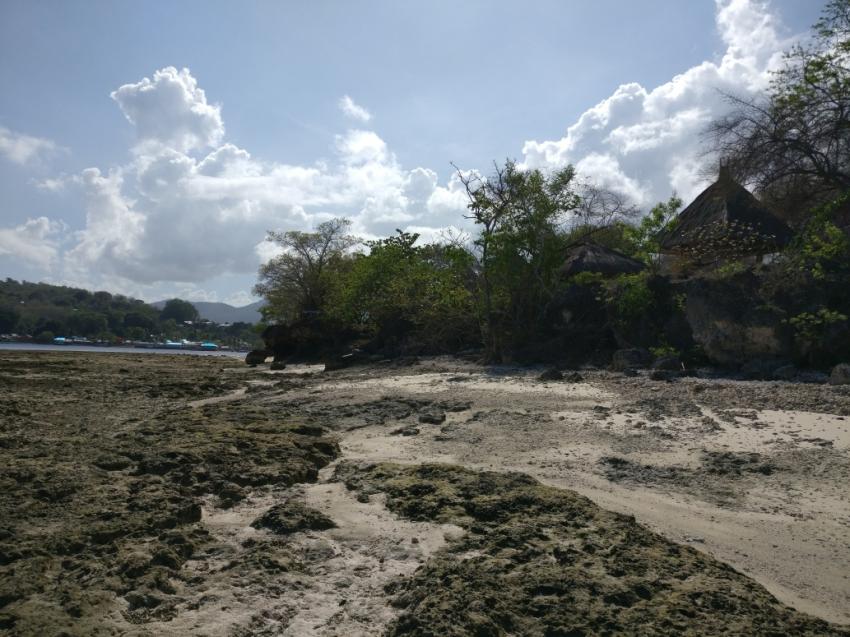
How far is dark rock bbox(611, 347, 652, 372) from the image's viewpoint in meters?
11.5

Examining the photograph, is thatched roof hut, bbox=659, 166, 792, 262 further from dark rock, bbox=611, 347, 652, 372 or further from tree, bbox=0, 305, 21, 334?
tree, bbox=0, 305, 21, 334

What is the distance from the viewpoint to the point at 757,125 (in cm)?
1329

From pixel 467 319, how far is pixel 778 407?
11560 millimetres

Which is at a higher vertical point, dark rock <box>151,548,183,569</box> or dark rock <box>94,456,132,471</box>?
dark rock <box>94,456,132,471</box>

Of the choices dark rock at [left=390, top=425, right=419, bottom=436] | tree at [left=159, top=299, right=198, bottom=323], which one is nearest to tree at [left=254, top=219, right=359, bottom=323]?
dark rock at [left=390, top=425, right=419, bottom=436]

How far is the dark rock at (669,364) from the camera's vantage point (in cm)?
1069

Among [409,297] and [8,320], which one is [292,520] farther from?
[8,320]

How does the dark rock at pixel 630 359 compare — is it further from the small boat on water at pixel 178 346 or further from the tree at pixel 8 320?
the tree at pixel 8 320

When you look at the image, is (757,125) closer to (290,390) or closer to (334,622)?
(290,390)

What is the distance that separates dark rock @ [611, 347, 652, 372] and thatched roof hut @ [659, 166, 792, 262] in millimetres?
3687

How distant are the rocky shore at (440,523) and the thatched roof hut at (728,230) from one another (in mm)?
7515

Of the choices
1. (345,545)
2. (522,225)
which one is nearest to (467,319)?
(522,225)

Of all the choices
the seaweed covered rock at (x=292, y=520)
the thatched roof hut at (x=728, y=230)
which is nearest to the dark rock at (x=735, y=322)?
the thatched roof hut at (x=728, y=230)

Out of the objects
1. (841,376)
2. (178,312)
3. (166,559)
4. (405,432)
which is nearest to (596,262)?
(841,376)
